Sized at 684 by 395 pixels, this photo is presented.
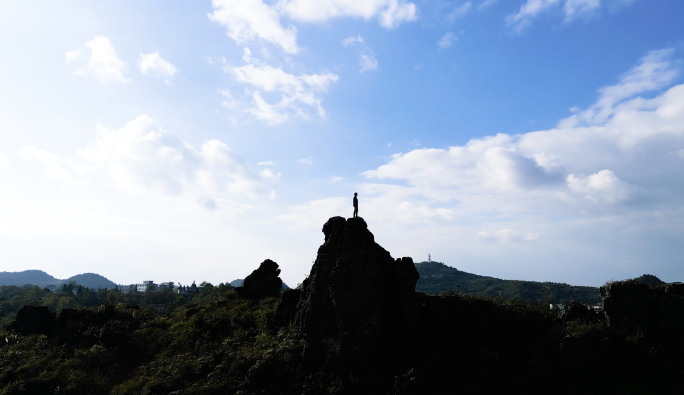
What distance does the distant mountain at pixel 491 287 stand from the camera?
10356 centimetres

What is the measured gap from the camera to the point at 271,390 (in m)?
17.2

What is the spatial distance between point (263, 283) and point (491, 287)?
122m

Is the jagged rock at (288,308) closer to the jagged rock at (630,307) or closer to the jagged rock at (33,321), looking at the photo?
the jagged rock at (630,307)

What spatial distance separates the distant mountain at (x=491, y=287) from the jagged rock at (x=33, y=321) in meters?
77.3

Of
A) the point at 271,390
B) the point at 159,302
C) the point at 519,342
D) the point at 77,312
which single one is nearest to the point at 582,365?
the point at 519,342

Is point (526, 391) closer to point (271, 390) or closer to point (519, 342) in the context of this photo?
point (519, 342)

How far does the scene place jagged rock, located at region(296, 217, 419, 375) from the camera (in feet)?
55.5

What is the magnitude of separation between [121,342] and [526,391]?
23958 mm

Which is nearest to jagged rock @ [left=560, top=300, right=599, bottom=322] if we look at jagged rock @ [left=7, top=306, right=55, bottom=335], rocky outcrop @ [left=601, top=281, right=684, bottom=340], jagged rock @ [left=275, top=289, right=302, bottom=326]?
rocky outcrop @ [left=601, top=281, right=684, bottom=340]

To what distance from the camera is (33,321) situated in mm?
28875

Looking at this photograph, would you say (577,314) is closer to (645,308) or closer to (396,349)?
(645,308)

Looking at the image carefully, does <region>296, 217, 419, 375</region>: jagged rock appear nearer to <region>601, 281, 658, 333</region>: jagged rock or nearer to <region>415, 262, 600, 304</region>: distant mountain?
<region>601, 281, 658, 333</region>: jagged rock

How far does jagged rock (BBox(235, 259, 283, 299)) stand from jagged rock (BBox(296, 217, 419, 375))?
526 inches

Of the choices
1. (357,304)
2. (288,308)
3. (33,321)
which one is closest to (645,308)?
(357,304)
